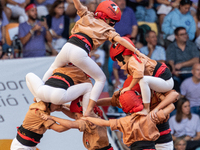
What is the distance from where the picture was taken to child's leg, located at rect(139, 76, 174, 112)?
3188 millimetres

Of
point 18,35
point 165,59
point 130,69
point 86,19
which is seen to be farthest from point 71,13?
point 130,69

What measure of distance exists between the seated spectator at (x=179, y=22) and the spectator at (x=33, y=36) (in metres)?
2.02

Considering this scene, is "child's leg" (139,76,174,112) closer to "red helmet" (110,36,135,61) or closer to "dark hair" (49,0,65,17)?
"red helmet" (110,36,135,61)

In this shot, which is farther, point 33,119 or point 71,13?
point 71,13

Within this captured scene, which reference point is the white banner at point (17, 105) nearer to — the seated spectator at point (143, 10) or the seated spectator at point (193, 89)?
the seated spectator at point (193, 89)

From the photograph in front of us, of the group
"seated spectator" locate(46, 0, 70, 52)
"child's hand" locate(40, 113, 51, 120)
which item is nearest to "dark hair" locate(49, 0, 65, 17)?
"seated spectator" locate(46, 0, 70, 52)

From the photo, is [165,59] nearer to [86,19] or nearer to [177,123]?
[177,123]

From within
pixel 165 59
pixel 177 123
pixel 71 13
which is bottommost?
pixel 177 123

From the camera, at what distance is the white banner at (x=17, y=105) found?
15.0ft

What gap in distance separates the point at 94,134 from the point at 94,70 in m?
0.66

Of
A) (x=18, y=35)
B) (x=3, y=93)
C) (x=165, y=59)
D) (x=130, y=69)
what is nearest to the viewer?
(x=130, y=69)

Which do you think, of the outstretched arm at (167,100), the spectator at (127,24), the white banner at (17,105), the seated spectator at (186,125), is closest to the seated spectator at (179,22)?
the spectator at (127,24)

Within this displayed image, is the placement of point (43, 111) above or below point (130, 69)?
below

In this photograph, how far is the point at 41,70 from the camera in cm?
475
